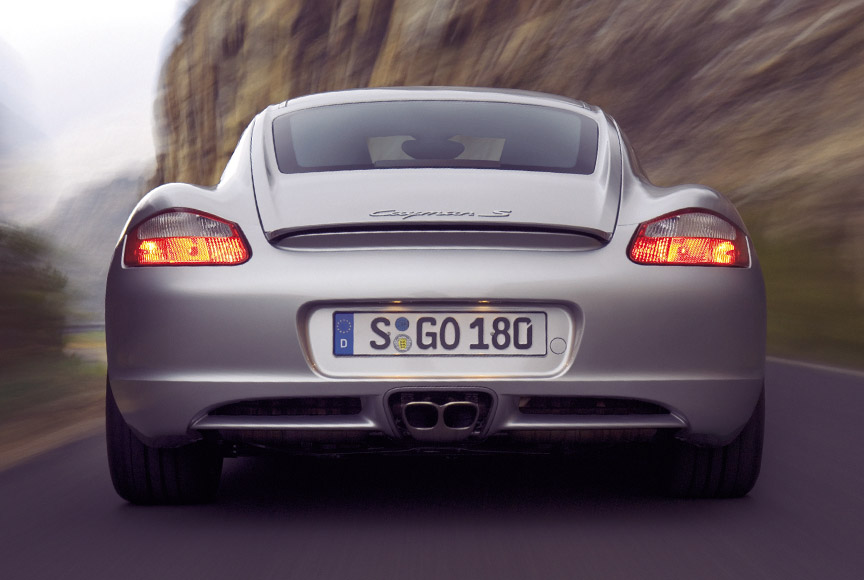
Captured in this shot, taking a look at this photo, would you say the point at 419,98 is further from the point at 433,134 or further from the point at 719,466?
the point at 719,466

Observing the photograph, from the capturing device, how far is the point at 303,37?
137 ft

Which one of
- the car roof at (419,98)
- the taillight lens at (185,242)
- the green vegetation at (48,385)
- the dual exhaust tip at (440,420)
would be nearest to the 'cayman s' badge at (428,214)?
the taillight lens at (185,242)

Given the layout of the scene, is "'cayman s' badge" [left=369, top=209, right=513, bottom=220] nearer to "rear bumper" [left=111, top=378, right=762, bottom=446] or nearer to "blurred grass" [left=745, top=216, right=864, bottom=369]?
"rear bumper" [left=111, top=378, right=762, bottom=446]

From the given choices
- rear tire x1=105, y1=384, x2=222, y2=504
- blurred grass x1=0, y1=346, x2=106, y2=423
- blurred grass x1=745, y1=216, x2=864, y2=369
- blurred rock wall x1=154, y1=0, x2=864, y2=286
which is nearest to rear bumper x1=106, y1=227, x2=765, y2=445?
rear tire x1=105, y1=384, x2=222, y2=504

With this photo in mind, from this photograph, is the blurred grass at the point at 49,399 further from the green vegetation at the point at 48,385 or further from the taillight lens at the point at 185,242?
the taillight lens at the point at 185,242

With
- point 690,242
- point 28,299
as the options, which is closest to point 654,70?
point 28,299

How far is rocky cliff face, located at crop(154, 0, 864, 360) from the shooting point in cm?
2061

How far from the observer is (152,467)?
13.8ft

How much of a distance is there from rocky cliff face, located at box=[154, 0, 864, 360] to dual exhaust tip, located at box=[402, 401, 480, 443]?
9.76 meters

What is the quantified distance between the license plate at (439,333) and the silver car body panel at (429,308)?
28mm

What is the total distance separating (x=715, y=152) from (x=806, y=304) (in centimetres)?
1243

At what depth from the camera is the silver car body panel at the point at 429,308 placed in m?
3.78

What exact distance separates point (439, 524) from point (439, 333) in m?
0.65

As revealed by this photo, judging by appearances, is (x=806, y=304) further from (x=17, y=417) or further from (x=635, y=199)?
(x=635, y=199)
